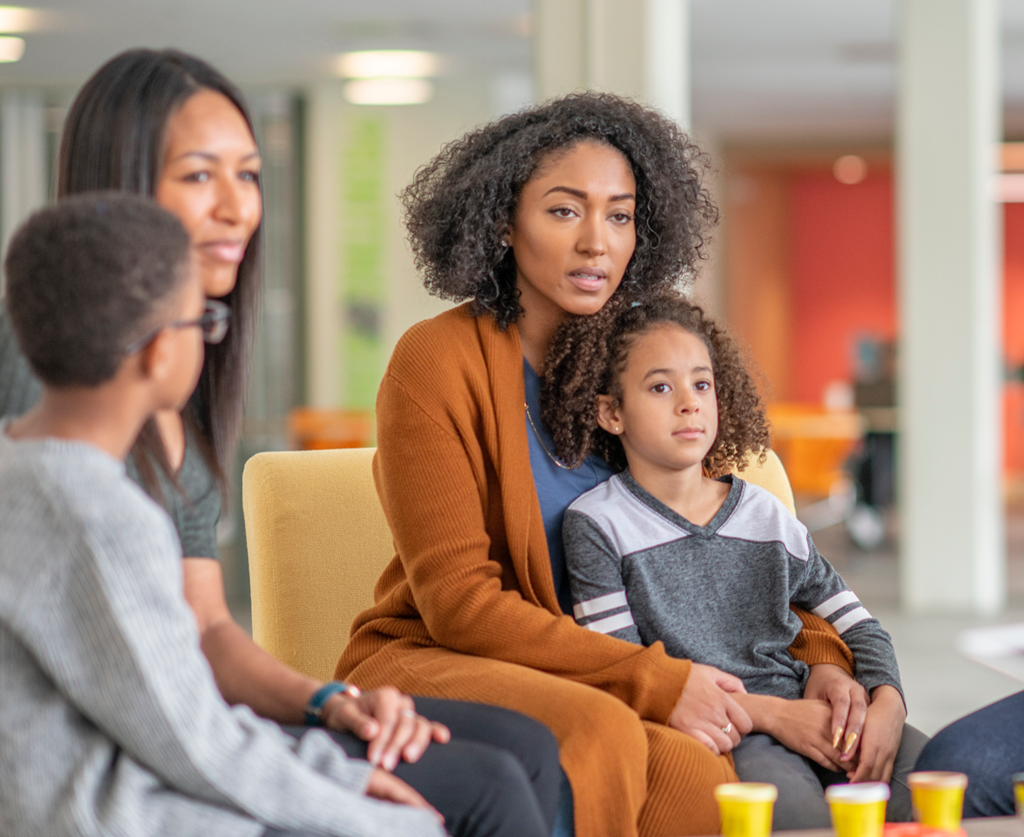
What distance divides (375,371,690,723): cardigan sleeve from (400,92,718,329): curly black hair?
265 mm

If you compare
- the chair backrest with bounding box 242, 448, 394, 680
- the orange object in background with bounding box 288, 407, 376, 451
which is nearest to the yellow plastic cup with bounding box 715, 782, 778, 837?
the chair backrest with bounding box 242, 448, 394, 680

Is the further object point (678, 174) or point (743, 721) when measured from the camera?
point (678, 174)

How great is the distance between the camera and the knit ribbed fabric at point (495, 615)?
146cm

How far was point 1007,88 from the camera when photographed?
9164mm

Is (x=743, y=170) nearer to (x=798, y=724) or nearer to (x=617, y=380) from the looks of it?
(x=617, y=380)

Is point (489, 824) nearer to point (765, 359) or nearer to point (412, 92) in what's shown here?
point (412, 92)

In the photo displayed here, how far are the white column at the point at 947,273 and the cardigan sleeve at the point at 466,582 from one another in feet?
13.9

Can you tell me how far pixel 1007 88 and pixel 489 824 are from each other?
9.33 metres

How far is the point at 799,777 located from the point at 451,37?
6275 mm

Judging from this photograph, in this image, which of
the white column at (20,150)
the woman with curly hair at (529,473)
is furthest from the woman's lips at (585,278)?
the white column at (20,150)

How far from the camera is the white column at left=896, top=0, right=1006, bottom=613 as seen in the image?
5.41 meters

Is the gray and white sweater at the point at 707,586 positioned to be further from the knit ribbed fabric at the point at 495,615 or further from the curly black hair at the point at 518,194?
the curly black hair at the point at 518,194

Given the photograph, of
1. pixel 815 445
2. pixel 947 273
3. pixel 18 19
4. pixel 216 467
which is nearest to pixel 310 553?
pixel 216 467

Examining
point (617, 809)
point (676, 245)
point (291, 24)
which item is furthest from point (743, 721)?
point (291, 24)
